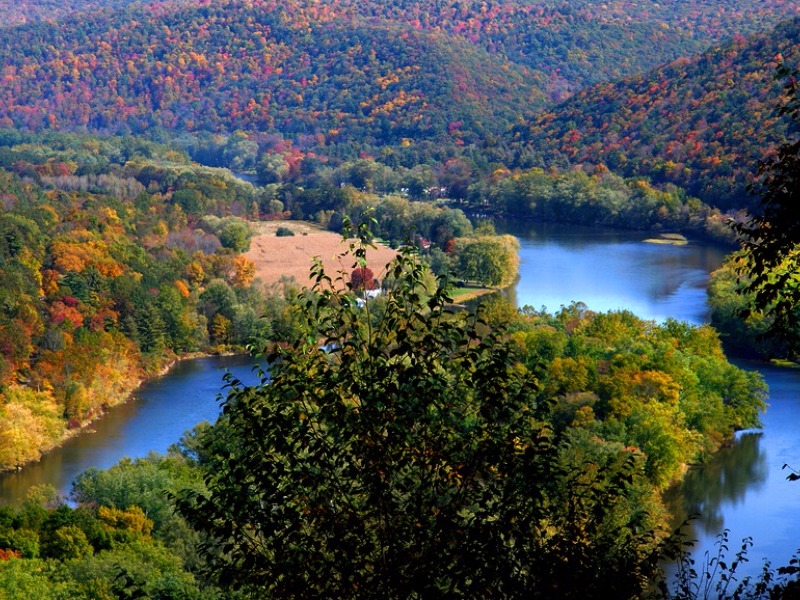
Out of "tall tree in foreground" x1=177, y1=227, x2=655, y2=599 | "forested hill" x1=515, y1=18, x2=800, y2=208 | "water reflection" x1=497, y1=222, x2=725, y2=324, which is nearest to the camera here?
"tall tree in foreground" x1=177, y1=227, x2=655, y2=599

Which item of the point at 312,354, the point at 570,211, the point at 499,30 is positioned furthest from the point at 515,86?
the point at 312,354

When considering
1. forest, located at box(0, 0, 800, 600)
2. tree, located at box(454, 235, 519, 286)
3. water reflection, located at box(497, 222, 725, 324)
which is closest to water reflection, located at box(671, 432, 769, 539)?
forest, located at box(0, 0, 800, 600)

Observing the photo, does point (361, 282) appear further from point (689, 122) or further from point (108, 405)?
point (689, 122)

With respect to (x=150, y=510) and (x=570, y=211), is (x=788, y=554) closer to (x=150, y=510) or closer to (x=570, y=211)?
(x=150, y=510)

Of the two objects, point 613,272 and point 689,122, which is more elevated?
point 689,122

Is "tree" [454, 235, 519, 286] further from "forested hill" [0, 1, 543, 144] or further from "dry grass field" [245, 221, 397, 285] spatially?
"forested hill" [0, 1, 543, 144]

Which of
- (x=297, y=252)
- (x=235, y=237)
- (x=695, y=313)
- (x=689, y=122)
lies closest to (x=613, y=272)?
(x=695, y=313)
